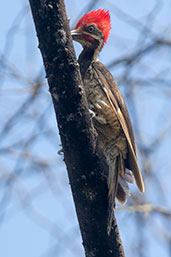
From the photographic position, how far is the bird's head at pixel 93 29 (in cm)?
368

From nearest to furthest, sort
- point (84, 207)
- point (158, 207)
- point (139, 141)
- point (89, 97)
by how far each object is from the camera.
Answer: point (84, 207) → point (89, 97) → point (158, 207) → point (139, 141)

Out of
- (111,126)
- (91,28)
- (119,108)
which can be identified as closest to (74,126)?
(111,126)

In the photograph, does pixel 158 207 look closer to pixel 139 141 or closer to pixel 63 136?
pixel 139 141

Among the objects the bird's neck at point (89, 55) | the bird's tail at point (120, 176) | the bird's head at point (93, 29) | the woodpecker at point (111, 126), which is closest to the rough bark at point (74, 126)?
the bird's tail at point (120, 176)

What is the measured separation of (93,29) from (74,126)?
171cm

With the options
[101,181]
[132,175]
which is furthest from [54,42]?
[132,175]

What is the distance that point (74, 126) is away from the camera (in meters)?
2.21

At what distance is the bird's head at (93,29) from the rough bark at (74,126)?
1.52 meters

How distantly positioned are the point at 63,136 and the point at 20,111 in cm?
230

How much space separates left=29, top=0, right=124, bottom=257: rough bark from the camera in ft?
7.06

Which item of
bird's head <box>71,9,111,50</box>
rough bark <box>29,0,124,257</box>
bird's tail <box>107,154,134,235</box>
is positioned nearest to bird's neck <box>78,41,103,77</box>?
bird's head <box>71,9,111,50</box>

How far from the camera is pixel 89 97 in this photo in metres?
3.15

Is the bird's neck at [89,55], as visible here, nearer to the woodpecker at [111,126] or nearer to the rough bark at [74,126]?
the woodpecker at [111,126]

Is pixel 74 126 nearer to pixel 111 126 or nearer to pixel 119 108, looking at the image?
pixel 111 126
